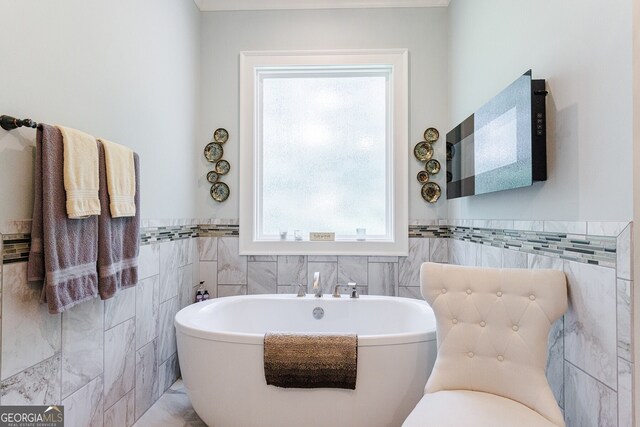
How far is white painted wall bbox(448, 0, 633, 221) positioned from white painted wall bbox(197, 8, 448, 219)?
2.44 feet

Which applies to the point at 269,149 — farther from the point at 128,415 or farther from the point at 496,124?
the point at 128,415

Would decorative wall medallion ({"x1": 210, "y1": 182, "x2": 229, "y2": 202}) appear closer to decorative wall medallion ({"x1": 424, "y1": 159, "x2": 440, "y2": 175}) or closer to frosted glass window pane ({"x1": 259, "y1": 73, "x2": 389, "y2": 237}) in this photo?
frosted glass window pane ({"x1": 259, "y1": 73, "x2": 389, "y2": 237})

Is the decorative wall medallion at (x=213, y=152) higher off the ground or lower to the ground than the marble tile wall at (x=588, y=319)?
higher

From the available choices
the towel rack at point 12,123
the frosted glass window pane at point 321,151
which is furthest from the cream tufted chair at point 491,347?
the towel rack at point 12,123

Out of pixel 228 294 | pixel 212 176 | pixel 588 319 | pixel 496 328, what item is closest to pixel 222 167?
pixel 212 176

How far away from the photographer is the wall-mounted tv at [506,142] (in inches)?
56.3

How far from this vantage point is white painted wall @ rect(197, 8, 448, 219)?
8.85 ft

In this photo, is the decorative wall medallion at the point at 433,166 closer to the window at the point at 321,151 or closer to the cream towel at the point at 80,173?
the window at the point at 321,151

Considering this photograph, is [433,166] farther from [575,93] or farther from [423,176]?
[575,93]

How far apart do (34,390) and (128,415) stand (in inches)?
28.1

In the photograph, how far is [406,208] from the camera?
269cm

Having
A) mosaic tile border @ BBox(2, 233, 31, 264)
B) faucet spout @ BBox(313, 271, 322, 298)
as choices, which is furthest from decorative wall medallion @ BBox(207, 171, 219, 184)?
mosaic tile border @ BBox(2, 233, 31, 264)

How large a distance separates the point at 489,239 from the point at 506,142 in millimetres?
601

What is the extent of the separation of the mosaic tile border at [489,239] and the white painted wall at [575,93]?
0.27ft
